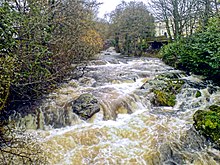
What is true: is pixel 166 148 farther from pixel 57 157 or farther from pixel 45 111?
pixel 45 111

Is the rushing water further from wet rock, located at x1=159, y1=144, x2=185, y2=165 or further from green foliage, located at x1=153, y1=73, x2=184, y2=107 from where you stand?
green foliage, located at x1=153, y1=73, x2=184, y2=107

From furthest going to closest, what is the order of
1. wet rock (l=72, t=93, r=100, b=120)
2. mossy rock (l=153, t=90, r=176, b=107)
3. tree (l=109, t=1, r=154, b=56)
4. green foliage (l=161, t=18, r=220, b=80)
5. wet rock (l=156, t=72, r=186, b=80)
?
1. tree (l=109, t=1, r=154, b=56)
2. wet rock (l=156, t=72, r=186, b=80)
3. green foliage (l=161, t=18, r=220, b=80)
4. mossy rock (l=153, t=90, r=176, b=107)
5. wet rock (l=72, t=93, r=100, b=120)

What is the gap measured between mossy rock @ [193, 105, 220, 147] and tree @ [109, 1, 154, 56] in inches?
640

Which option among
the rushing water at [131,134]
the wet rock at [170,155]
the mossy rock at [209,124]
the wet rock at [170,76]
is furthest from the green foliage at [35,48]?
the mossy rock at [209,124]

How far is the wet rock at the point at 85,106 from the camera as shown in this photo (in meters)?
6.83

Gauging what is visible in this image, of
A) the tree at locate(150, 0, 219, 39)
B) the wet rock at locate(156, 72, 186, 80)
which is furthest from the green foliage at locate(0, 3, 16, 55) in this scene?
the tree at locate(150, 0, 219, 39)

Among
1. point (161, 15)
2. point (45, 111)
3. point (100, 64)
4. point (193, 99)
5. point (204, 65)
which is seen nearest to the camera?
point (45, 111)

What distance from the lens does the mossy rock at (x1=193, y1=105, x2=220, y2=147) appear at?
5.64 meters

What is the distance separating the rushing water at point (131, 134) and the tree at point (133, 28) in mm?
13821

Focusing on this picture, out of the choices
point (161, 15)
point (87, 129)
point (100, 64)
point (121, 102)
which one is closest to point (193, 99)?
point (121, 102)

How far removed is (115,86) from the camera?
9.29m

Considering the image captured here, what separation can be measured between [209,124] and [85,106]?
359cm

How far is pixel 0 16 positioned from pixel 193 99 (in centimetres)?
677

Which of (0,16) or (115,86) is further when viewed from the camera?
(115,86)
